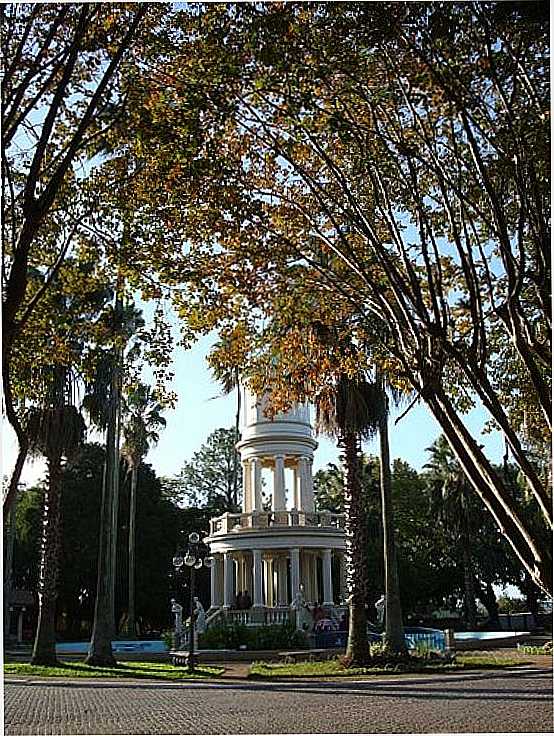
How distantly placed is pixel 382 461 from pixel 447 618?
7.54ft

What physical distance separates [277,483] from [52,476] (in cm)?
285

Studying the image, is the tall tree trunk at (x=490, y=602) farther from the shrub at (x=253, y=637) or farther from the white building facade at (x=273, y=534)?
the shrub at (x=253, y=637)

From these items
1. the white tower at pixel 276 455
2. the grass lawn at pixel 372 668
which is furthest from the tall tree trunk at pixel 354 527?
the white tower at pixel 276 455

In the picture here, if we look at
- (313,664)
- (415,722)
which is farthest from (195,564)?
(415,722)

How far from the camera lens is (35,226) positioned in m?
2.87

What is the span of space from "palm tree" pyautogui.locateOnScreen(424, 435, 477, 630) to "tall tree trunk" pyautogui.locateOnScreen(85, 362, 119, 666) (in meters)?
3.02

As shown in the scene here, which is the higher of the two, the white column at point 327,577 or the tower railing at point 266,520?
the tower railing at point 266,520

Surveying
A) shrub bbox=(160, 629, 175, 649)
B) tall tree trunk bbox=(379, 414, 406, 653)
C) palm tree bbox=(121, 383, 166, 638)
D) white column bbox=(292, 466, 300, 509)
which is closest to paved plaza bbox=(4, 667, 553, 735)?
tall tree trunk bbox=(379, 414, 406, 653)

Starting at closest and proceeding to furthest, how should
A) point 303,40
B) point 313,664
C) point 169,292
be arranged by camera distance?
point 303,40
point 169,292
point 313,664

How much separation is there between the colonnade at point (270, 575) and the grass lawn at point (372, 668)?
201cm

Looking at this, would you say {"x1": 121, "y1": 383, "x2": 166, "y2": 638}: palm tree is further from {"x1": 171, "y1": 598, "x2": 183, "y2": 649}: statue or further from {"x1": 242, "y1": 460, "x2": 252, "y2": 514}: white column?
{"x1": 242, "y1": 460, "x2": 252, "y2": 514}: white column

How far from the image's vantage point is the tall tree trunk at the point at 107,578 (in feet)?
24.1

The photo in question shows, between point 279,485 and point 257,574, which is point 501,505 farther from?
point 279,485

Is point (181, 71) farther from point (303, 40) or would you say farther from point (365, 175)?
point (365, 175)
